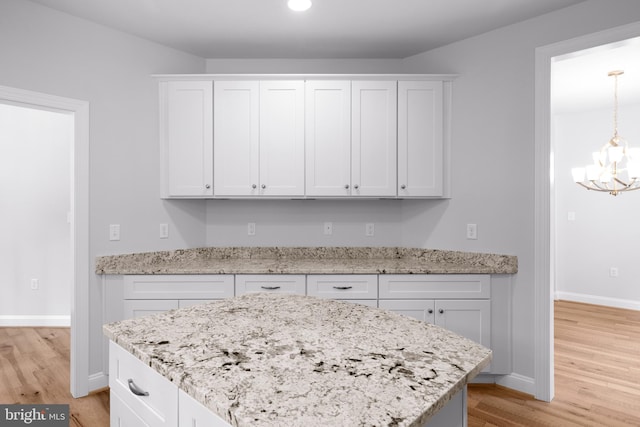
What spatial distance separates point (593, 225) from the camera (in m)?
4.81

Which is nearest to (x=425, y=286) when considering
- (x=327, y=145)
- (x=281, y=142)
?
(x=327, y=145)

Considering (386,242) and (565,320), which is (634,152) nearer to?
(565,320)

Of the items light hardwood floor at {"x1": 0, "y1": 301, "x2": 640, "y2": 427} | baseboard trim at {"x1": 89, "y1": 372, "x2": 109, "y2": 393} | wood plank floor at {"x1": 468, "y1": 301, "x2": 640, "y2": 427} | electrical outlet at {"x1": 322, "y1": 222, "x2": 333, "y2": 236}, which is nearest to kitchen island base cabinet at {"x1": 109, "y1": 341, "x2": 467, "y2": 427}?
light hardwood floor at {"x1": 0, "y1": 301, "x2": 640, "y2": 427}

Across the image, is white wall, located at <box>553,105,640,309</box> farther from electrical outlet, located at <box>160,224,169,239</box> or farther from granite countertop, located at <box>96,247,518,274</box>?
electrical outlet, located at <box>160,224,169,239</box>

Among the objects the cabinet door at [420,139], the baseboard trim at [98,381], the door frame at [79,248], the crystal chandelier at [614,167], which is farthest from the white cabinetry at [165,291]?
the crystal chandelier at [614,167]

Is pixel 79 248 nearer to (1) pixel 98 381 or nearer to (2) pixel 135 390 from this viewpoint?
(1) pixel 98 381

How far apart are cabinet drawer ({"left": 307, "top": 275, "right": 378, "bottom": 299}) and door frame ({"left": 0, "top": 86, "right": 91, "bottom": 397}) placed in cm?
163

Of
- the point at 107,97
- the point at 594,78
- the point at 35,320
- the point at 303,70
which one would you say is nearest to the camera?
the point at 107,97

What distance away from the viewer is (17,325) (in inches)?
150

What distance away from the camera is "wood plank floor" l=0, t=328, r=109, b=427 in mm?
2287

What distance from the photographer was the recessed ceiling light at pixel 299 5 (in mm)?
2247

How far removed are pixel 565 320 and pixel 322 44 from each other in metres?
4.15

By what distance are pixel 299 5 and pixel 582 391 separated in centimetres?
334
